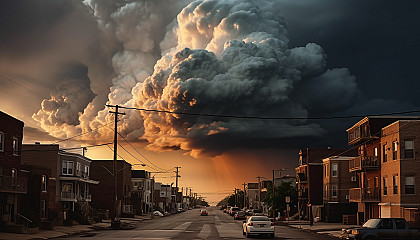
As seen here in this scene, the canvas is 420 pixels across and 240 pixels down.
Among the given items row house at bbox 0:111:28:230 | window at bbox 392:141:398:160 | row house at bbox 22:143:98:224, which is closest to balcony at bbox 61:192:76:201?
row house at bbox 22:143:98:224

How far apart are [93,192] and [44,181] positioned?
138 feet

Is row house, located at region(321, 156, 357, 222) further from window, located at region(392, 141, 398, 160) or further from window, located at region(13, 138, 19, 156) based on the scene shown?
window, located at region(13, 138, 19, 156)

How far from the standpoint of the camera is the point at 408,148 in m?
49.4

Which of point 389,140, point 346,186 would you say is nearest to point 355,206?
point 346,186

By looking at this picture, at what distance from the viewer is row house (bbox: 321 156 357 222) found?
3142 inches

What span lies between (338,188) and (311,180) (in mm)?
11352

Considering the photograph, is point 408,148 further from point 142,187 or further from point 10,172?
Answer: point 142,187

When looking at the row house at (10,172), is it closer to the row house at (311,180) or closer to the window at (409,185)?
the window at (409,185)

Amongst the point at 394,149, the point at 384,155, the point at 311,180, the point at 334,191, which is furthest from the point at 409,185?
the point at 311,180

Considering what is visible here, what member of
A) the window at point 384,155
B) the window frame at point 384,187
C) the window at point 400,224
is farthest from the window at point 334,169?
the window at point 400,224

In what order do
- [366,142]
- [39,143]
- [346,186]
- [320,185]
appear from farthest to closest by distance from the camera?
[320,185] < [346,186] < [39,143] < [366,142]

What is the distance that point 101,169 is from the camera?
4222 inches

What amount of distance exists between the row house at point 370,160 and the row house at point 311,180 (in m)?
18.1

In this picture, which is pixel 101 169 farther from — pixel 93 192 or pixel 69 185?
pixel 69 185
